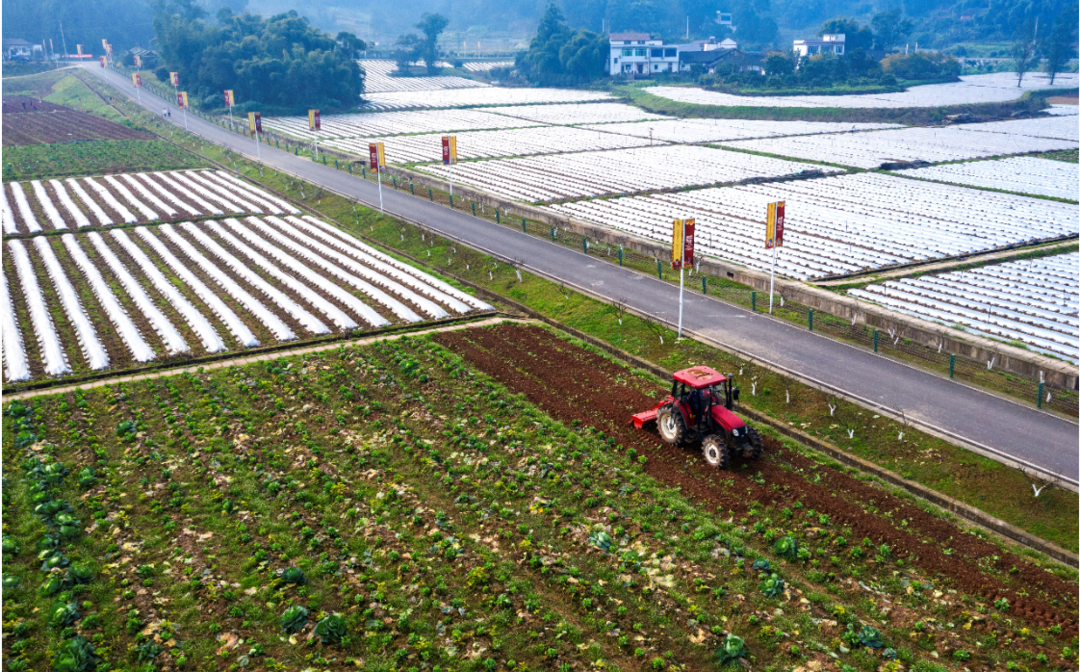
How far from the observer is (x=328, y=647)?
1370 cm

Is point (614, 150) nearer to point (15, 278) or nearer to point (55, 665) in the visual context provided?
point (15, 278)

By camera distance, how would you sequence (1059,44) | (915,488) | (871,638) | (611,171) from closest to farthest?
1. (871,638)
2. (915,488)
3. (611,171)
4. (1059,44)

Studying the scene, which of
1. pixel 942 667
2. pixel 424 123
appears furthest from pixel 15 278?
pixel 424 123

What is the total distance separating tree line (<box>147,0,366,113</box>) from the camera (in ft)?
342

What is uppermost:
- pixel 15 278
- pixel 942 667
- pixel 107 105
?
pixel 107 105

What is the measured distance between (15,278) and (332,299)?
1470 cm

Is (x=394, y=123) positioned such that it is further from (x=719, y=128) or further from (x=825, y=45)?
(x=825, y=45)

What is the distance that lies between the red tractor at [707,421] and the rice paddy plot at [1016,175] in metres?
41.5

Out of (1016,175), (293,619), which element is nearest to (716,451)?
(293,619)

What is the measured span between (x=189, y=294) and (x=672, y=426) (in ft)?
74.7

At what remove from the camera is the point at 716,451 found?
19.2 m

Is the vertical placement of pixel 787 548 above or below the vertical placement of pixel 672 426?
below

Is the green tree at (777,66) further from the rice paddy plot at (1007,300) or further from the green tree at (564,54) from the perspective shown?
the rice paddy plot at (1007,300)

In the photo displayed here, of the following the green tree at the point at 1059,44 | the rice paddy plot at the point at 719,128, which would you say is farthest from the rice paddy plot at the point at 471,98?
the green tree at the point at 1059,44
